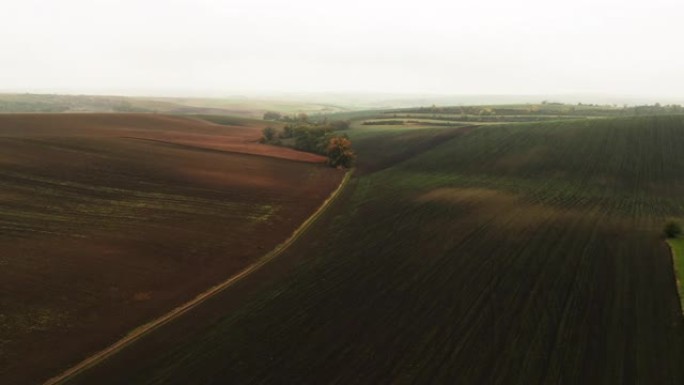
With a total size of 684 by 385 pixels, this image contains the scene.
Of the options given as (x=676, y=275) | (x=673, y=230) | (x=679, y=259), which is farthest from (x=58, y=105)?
(x=676, y=275)

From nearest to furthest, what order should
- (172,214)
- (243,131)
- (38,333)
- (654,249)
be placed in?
(38,333) < (654,249) < (172,214) < (243,131)

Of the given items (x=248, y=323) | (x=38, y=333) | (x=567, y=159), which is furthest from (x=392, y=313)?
(x=567, y=159)

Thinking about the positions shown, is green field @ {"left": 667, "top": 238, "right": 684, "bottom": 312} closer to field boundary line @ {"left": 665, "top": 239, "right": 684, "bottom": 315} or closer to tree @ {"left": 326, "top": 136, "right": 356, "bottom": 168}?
field boundary line @ {"left": 665, "top": 239, "right": 684, "bottom": 315}

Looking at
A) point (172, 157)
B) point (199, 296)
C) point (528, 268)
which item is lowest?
point (199, 296)

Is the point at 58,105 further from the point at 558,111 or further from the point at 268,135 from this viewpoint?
the point at 558,111

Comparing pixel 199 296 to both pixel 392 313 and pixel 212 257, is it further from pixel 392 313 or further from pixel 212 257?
pixel 392 313

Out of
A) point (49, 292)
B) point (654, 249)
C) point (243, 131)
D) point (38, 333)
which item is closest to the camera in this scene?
point (38, 333)

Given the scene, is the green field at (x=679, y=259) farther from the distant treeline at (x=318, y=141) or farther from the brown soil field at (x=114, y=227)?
the distant treeline at (x=318, y=141)
